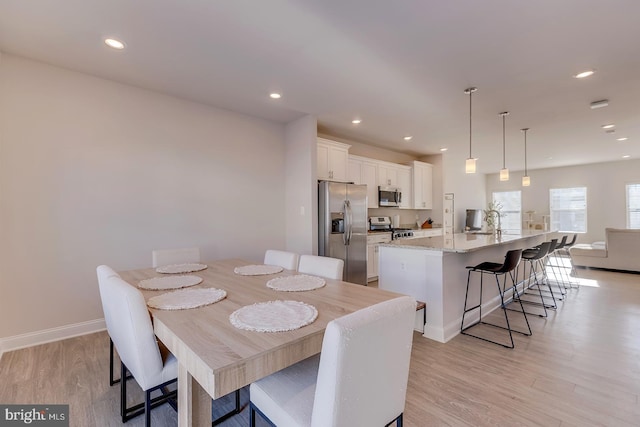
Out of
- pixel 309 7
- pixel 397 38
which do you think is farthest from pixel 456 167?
pixel 309 7

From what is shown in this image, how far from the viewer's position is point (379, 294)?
1.67 meters

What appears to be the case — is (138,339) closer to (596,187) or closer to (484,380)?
(484,380)

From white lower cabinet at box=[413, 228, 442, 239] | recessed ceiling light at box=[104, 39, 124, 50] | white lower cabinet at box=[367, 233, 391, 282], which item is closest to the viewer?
recessed ceiling light at box=[104, 39, 124, 50]

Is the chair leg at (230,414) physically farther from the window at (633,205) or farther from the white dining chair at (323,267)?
the window at (633,205)

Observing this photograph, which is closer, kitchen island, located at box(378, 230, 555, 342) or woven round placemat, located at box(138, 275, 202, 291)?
woven round placemat, located at box(138, 275, 202, 291)

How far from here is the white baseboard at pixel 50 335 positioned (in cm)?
→ 259

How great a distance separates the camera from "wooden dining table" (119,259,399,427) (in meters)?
0.94

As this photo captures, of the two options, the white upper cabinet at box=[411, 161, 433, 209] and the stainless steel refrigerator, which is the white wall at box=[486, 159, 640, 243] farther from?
the stainless steel refrigerator

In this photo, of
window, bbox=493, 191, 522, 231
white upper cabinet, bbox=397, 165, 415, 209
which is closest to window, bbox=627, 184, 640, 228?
window, bbox=493, 191, 522, 231

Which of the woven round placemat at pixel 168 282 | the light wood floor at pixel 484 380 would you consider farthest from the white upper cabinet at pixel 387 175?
the woven round placemat at pixel 168 282

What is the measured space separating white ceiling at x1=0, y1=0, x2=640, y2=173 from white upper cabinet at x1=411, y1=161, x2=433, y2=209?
2410mm

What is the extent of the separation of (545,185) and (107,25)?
10897 millimetres

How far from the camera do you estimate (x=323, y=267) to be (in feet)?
7.35

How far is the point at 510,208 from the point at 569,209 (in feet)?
5.02
